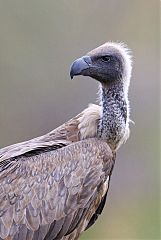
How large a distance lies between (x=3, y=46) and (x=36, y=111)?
213 centimetres

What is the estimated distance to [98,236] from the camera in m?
13.4

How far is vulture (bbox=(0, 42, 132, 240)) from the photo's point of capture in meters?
7.77

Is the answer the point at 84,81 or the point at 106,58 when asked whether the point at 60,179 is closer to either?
the point at 106,58

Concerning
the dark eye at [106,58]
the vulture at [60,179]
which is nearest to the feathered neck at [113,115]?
the vulture at [60,179]

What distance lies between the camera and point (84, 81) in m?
15.3

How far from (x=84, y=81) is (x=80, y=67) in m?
7.26

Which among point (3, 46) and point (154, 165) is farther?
point (3, 46)

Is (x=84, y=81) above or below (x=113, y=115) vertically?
above

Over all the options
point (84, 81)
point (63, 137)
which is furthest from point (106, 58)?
point (84, 81)

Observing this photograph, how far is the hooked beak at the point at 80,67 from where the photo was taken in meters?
8.02

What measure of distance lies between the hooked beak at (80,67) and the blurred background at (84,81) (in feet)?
18.8

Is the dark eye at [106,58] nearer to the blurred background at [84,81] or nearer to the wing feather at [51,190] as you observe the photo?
the wing feather at [51,190]

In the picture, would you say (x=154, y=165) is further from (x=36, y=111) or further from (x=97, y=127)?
(x=97, y=127)

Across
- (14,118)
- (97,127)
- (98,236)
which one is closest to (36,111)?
(14,118)
